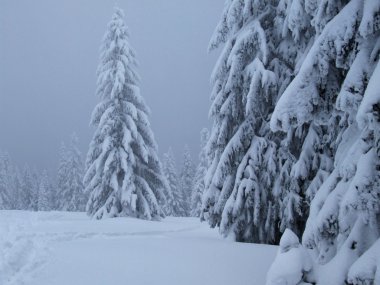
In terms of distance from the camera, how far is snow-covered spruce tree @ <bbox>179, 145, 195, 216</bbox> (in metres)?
Answer: 59.5

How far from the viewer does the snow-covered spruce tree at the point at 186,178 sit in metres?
59.5

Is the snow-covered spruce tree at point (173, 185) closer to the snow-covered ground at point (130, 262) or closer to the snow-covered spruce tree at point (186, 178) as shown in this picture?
the snow-covered spruce tree at point (186, 178)

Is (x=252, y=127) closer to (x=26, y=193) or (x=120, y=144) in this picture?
(x=120, y=144)

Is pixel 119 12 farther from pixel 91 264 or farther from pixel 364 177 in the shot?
pixel 364 177

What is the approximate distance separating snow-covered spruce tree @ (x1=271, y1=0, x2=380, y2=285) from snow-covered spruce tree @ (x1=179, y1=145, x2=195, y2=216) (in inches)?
2100

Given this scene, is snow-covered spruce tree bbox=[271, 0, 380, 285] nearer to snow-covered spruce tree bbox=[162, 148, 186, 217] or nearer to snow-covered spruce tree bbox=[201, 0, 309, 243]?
snow-covered spruce tree bbox=[201, 0, 309, 243]

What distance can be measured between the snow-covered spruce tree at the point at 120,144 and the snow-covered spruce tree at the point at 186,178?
34193 millimetres

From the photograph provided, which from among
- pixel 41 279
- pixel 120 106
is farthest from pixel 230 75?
pixel 120 106

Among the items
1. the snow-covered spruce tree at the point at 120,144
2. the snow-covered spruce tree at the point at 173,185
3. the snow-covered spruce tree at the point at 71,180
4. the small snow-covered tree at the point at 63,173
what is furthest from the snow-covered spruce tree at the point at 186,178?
the snow-covered spruce tree at the point at 120,144

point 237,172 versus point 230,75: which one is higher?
point 230,75

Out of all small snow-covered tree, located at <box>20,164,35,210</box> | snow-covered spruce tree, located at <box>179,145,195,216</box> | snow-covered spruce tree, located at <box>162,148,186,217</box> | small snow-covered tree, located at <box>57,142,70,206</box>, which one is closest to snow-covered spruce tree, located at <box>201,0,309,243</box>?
snow-covered spruce tree, located at <box>162,148,186,217</box>

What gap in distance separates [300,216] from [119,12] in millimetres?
18701

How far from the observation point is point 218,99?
469 inches

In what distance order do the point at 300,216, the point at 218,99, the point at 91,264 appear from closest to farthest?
the point at 91,264 → the point at 300,216 → the point at 218,99
